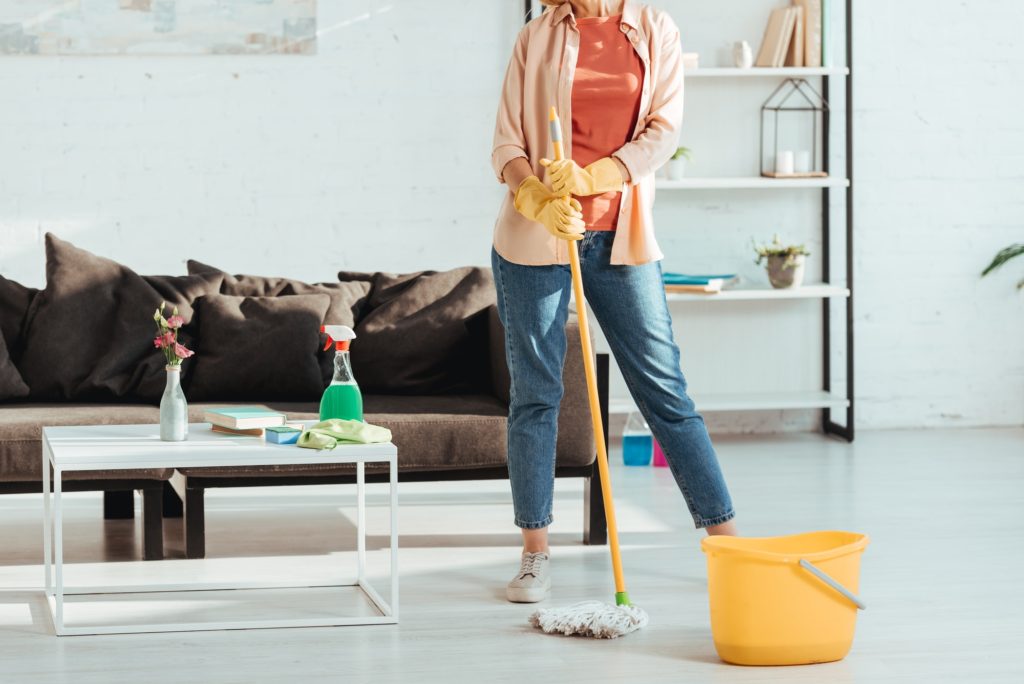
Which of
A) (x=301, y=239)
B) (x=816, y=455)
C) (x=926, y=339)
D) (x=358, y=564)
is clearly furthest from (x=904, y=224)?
(x=358, y=564)

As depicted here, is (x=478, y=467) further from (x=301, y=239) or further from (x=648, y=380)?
(x=301, y=239)

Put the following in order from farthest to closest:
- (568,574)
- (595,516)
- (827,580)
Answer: (595,516) → (568,574) → (827,580)

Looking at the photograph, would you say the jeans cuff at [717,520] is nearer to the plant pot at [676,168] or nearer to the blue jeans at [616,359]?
the blue jeans at [616,359]

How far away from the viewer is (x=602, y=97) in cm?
288

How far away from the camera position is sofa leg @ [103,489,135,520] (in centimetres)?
382

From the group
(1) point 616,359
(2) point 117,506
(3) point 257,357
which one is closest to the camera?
(1) point 616,359

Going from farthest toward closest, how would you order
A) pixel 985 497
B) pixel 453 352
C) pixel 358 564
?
pixel 985 497
pixel 453 352
pixel 358 564

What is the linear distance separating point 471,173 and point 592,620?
285cm

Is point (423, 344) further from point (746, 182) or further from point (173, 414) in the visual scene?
point (746, 182)

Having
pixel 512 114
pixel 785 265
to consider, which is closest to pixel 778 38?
pixel 785 265

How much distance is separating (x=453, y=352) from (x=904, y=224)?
2.48 metres

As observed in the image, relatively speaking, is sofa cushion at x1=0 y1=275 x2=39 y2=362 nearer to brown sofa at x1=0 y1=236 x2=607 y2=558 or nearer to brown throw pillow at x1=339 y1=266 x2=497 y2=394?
brown sofa at x1=0 y1=236 x2=607 y2=558

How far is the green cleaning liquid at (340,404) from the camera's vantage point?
9.49 ft

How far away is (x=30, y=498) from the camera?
13.6 feet
